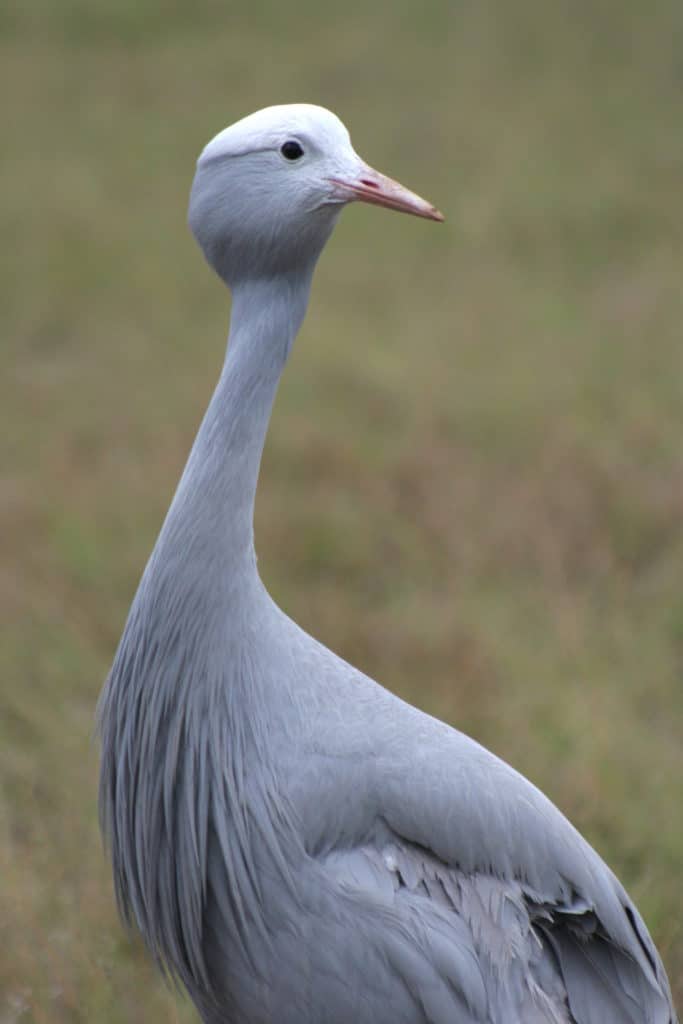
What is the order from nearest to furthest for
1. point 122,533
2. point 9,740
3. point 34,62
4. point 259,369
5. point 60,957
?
point 259,369
point 60,957
point 9,740
point 122,533
point 34,62

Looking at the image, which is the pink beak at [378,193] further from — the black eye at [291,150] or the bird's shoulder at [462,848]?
the bird's shoulder at [462,848]

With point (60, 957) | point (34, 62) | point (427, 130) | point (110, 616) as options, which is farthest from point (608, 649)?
point (34, 62)

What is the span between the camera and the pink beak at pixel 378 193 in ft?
7.84

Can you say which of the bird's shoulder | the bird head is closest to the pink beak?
the bird head

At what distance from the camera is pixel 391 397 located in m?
6.69

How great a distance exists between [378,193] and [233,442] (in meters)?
0.47

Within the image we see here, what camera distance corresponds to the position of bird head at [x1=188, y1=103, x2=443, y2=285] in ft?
7.80

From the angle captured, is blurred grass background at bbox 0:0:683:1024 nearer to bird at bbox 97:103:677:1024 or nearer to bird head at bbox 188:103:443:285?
bird at bbox 97:103:677:1024

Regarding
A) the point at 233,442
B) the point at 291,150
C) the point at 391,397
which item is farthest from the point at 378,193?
the point at 391,397

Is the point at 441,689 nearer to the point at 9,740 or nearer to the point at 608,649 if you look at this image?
the point at 608,649

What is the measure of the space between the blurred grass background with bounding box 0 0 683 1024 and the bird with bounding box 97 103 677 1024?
883 millimetres

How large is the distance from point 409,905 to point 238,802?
0.33 meters

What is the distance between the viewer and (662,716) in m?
4.59

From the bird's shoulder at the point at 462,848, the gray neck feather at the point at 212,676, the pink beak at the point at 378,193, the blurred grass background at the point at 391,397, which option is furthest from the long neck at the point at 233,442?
the blurred grass background at the point at 391,397
